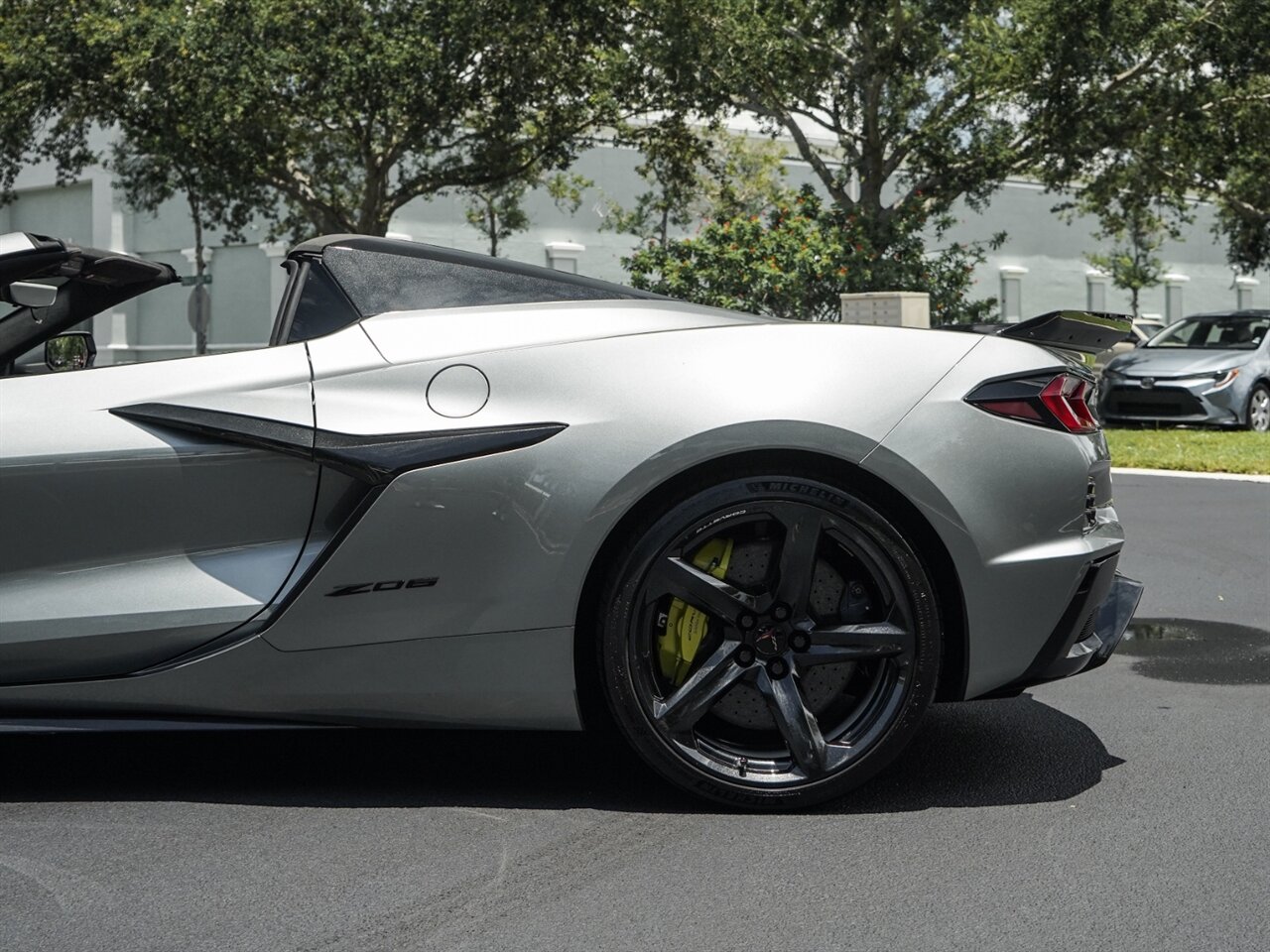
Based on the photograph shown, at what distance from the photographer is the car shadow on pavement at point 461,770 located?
13.0 feet

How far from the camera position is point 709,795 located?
376 cm

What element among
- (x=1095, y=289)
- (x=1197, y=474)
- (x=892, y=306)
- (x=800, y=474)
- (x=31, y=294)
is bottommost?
(x=1197, y=474)

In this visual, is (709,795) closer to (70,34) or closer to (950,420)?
(950,420)

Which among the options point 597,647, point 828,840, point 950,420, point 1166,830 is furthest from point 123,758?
point 1166,830

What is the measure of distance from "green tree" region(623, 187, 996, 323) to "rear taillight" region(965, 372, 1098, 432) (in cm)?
1839

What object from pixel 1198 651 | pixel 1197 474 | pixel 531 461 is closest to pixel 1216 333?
pixel 1197 474

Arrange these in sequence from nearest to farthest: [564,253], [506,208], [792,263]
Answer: [792,263]
[506,208]
[564,253]

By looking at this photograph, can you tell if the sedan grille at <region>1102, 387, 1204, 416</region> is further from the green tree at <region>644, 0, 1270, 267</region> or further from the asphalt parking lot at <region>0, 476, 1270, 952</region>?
the asphalt parking lot at <region>0, 476, 1270, 952</region>

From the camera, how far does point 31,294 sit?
13.1 ft

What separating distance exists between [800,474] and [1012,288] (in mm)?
54848

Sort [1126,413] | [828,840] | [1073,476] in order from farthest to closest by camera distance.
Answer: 1. [1126,413]
2. [1073,476]
3. [828,840]

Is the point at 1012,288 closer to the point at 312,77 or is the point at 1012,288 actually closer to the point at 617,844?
the point at 312,77

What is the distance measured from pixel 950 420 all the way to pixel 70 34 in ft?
63.7

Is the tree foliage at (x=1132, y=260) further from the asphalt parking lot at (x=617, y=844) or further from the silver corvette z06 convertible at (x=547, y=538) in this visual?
the silver corvette z06 convertible at (x=547, y=538)
